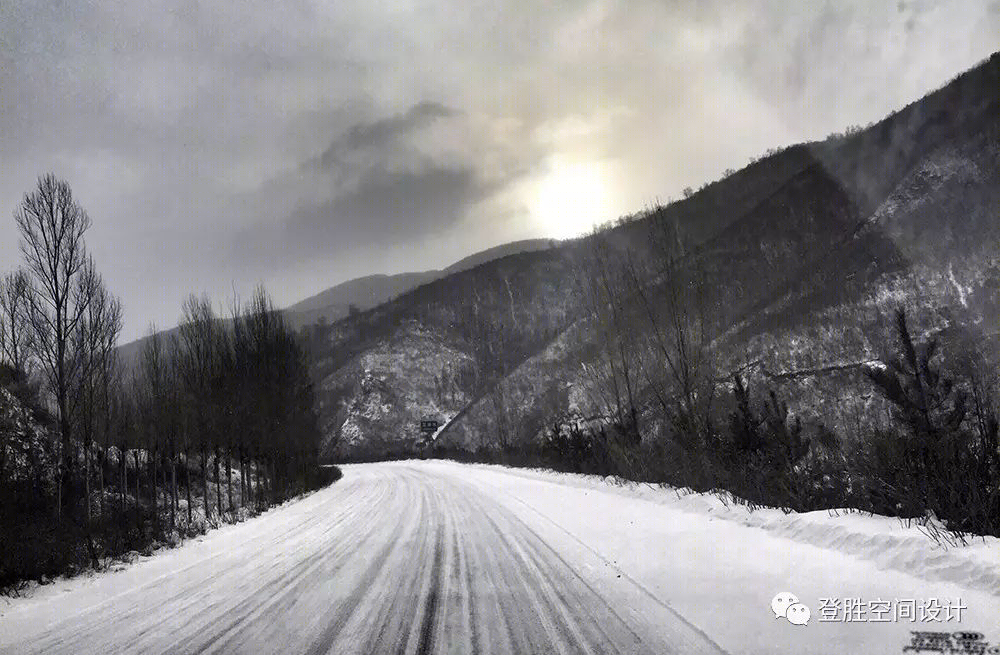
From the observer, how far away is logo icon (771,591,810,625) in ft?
14.8

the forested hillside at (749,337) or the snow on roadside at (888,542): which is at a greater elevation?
the forested hillside at (749,337)

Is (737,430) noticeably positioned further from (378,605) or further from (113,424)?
(113,424)

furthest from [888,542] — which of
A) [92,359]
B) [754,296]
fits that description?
[754,296]

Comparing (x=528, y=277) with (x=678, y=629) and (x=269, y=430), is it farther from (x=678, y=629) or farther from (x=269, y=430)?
(x=678, y=629)

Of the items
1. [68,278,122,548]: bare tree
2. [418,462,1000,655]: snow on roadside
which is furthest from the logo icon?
[68,278,122,548]: bare tree

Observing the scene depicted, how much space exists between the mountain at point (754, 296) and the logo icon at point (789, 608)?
13.2 m

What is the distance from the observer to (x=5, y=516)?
12.5 m

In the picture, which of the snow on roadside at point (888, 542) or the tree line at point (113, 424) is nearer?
the snow on roadside at point (888, 542)

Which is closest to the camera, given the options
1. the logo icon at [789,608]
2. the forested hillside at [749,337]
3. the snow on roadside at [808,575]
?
the snow on roadside at [808,575]

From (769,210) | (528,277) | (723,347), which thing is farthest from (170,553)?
(528,277)

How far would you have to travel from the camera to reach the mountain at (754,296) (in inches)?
2000

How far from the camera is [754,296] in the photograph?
9625 cm

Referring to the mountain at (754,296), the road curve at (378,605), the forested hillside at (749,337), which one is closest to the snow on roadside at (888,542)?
the forested hillside at (749,337)

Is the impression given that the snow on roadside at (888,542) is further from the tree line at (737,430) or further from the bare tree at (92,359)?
the bare tree at (92,359)
